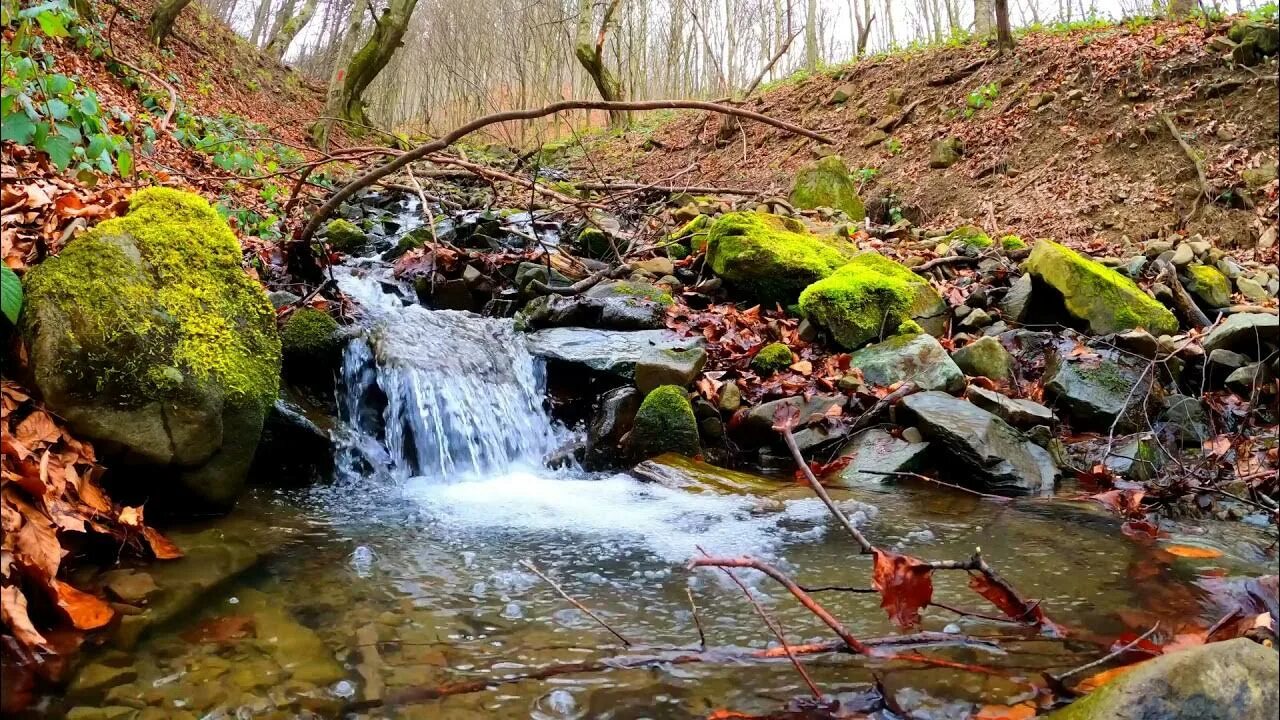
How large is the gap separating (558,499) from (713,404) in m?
1.50

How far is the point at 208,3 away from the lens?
966 inches

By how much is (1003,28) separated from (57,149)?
44.1 feet

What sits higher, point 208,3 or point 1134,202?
point 208,3

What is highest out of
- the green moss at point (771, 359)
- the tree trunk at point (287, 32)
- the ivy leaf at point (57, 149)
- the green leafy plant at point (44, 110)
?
the tree trunk at point (287, 32)

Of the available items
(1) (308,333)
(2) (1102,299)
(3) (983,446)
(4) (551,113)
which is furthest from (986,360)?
(1) (308,333)

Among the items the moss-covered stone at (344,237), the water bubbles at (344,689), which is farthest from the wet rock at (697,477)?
the moss-covered stone at (344,237)

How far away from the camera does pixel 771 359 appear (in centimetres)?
579

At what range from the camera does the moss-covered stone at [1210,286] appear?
6363 millimetres

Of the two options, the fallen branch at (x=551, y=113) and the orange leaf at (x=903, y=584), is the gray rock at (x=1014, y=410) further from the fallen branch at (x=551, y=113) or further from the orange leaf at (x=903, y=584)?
the orange leaf at (x=903, y=584)

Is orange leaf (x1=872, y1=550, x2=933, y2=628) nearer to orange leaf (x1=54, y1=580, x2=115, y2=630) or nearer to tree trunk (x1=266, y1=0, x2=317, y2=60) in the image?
orange leaf (x1=54, y1=580, x2=115, y2=630)

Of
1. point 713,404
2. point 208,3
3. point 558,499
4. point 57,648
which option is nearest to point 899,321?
point 713,404

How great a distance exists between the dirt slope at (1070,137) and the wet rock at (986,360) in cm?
→ 338

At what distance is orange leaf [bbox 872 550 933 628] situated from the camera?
2.13 m

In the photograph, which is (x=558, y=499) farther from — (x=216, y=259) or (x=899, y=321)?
(x=899, y=321)
